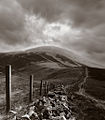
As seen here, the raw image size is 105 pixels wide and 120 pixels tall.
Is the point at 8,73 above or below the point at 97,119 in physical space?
above

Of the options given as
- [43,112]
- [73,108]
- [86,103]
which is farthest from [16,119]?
[86,103]

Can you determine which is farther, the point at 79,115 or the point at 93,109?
the point at 93,109

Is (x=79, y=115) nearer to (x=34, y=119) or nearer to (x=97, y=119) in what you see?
(x=97, y=119)

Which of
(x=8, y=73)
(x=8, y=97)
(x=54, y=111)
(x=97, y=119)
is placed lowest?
(x=97, y=119)

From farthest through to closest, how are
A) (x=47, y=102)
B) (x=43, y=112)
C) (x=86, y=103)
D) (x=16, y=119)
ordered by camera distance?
(x=86, y=103) < (x=47, y=102) < (x=43, y=112) < (x=16, y=119)

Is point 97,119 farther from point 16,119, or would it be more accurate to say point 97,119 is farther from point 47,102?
point 16,119

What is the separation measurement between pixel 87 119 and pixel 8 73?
4498 mm

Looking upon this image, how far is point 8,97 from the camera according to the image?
6.12 m

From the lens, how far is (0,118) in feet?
19.7

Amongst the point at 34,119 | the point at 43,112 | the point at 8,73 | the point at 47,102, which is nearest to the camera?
the point at 34,119

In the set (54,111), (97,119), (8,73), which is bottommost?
(97,119)

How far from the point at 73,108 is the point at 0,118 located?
4.41 meters

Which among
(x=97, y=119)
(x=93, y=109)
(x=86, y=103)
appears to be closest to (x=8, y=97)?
(x=97, y=119)

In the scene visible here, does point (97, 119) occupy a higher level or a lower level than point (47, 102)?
lower
